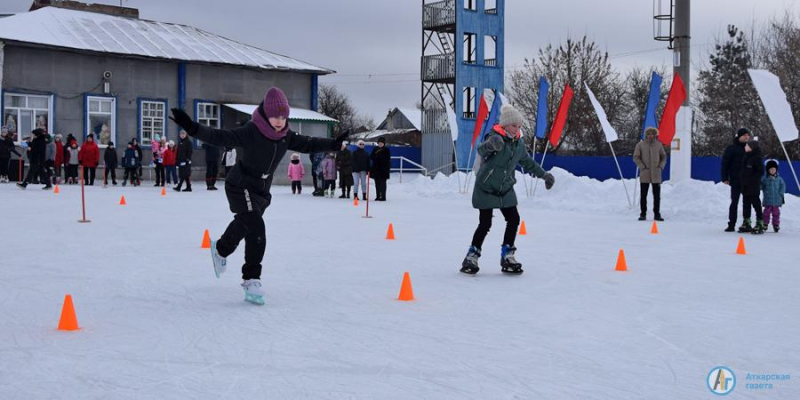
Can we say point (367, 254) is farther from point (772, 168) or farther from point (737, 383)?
point (772, 168)

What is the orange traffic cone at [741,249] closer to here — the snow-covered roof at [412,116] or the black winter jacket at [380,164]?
the black winter jacket at [380,164]

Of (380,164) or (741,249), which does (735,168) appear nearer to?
(741,249)

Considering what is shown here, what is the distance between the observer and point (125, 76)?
3045 cm

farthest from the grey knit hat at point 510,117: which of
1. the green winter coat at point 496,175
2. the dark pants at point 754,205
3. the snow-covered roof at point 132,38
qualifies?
the snow-covered roof at point 132,38

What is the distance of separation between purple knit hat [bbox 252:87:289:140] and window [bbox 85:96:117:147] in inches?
1011

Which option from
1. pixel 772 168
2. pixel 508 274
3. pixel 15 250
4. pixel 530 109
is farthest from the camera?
pixel 530 109

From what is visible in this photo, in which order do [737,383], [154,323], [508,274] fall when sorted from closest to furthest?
1. [737,383]
2. [154,323]
3. [508,274]

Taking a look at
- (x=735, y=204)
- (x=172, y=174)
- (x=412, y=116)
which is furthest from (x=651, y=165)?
(x=412, y=116)

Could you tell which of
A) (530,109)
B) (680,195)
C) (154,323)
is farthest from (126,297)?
(530,109)

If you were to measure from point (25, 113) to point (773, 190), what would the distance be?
24220mm

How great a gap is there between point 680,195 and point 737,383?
1376cm

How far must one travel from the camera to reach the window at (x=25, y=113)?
27812 millimetres

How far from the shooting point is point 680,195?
17266mm

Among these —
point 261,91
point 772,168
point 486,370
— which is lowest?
point 486,370
